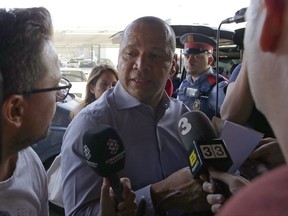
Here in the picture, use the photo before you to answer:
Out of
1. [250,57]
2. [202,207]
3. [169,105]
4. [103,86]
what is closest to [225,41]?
[103,86]

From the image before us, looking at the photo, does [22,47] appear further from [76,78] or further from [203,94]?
[76,78]

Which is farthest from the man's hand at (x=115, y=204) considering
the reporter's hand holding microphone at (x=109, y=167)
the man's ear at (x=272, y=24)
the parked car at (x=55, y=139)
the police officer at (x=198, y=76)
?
the parked car at (x=55, y=139)

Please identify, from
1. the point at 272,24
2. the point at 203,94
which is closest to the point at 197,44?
the point at 203,94

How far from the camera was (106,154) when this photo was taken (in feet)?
4.13

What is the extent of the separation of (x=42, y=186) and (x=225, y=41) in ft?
14.1

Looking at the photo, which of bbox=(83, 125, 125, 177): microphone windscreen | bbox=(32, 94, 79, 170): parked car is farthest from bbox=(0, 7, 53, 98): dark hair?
bbox=(32, 94, 79, 170): parked car

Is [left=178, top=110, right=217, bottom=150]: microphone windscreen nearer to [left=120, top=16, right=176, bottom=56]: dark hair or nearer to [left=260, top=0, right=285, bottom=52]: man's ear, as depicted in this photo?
[left=120, top=16, right=176, bottom=56]: dark hair

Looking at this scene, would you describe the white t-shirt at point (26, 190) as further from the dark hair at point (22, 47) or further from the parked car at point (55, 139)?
the parked car at point (55, 139)

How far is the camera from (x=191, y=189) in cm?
140

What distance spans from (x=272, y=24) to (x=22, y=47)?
2.72 ft

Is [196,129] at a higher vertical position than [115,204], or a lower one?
higher

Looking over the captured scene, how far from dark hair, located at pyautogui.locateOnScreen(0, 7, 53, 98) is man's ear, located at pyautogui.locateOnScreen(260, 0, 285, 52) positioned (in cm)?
80

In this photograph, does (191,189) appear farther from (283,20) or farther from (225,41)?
(225,41)

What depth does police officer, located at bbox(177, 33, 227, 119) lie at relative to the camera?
3980 millimetres
